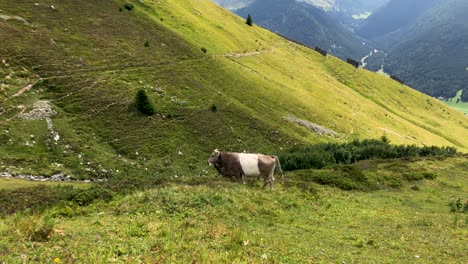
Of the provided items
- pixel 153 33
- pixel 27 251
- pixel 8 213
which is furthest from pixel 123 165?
pixel 153 33

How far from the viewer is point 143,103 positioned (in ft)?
163

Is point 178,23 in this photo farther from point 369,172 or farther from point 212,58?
point 369,172

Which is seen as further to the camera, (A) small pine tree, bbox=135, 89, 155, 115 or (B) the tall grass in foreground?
(A) small pine tree, bbox=135, 89, 155, 115

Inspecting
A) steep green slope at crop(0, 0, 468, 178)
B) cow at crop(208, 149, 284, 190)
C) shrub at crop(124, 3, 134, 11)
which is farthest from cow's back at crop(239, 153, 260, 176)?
shrub at crop(124, 3, 134, 11)

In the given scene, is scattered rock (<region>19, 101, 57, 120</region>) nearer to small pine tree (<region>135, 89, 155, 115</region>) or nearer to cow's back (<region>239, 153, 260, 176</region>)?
small pine tree (<region>135, 89, 155, 115</region>)

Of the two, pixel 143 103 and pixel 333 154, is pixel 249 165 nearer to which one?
pixel 333 154

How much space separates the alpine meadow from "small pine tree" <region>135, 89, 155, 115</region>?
0.20 m

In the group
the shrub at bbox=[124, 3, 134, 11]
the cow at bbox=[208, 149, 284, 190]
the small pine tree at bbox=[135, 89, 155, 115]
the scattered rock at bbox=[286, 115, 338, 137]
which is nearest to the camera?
the cow at bbox=[208, 149, 284, 190]

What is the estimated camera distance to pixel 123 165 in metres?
39.7

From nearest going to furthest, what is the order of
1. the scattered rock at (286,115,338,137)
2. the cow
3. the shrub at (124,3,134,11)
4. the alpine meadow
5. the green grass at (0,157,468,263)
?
the green grass at (0,157,468,263) → the alpine meadow → the cow → the scattered rock at (286,115,338,137) → the shrub at (124,3,134,11)

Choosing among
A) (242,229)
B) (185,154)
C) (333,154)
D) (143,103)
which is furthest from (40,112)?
(333,154)

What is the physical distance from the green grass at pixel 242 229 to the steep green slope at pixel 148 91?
63.8 feet

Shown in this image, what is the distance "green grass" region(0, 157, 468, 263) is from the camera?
1184 cm

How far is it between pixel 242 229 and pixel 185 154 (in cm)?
3079
